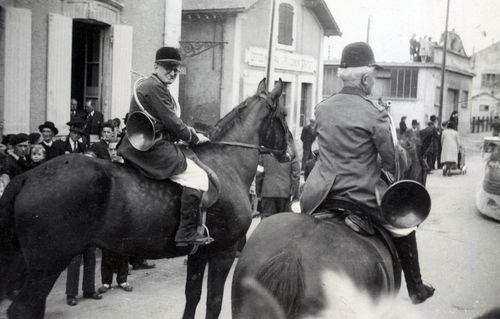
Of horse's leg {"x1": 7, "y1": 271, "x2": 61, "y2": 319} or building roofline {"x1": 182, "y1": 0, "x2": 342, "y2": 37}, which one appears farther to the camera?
building roofline {"x1": 182, "y1": 0, "x2": 342, "y2": 37}

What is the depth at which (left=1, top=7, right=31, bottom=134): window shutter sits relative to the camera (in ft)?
31.5

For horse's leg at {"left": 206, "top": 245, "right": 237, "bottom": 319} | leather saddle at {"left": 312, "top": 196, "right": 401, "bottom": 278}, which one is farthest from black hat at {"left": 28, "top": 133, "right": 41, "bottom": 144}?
leather saddle at {"left": 312, "top": 196, "right": 401, "bottom": 278}

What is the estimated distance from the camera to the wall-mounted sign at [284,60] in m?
20.3

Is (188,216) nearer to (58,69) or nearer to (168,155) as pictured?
(168,155)

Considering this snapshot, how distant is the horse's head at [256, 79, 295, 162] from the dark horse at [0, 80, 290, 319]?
561 millimetres

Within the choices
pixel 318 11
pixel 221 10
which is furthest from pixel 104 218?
pixel 318 11

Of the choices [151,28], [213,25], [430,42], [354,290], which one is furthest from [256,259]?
[430,42]

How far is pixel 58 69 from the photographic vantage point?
425 inches

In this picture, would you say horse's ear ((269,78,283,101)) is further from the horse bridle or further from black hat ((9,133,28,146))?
black hat ((9,133,28,146))

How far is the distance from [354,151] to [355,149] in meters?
0.02

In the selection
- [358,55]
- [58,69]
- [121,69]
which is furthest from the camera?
[121,69]

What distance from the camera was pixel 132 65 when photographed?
12.9 meters

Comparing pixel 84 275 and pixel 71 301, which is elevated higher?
pixel 84 275

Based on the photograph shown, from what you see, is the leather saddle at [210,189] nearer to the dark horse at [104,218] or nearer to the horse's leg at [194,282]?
the dark horse at [104,218]
